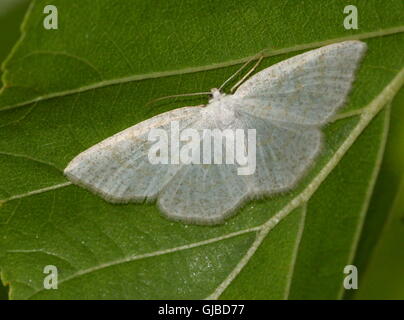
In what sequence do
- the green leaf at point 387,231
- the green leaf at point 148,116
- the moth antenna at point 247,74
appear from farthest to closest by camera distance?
the moth antenna at point 247,74
the green leaf at point 148,116
the green leaf at point 387,231

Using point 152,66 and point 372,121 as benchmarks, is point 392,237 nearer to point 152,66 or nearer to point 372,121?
point 372,121

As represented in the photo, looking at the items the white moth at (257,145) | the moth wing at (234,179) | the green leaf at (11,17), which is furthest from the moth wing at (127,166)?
the green leaf at (11,17)

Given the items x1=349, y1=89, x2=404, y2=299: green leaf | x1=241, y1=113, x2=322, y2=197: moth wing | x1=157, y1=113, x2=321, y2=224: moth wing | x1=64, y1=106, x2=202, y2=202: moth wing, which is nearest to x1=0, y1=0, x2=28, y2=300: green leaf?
x1=64, y1=106, x2=202, y2=202: moth wing

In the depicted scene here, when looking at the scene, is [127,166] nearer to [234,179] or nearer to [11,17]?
[234,179]

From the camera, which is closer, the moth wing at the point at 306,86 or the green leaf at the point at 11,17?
the moth wing at the point at 306,86

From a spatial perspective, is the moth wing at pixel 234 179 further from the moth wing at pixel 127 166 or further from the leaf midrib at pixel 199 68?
the leaf midrib at pixel 199 68

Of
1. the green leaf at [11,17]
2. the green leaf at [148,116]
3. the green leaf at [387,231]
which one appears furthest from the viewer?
the green leaf at [11,17]

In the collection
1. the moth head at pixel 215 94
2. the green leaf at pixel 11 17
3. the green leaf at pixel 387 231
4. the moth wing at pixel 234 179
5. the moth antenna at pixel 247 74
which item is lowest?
the green leaf at pixel 387 231

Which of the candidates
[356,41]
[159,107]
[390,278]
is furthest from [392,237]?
[159,107]

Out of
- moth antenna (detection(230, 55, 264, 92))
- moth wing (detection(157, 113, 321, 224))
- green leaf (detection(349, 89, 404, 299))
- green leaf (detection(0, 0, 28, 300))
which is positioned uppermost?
green leaf (detection(0, 0, 28, 300))

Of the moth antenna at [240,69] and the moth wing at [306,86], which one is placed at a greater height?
the moth antenna at [240,69]

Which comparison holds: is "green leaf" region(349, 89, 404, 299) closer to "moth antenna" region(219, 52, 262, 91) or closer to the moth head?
"moth antenna" region(219, 52, 262, 91)
